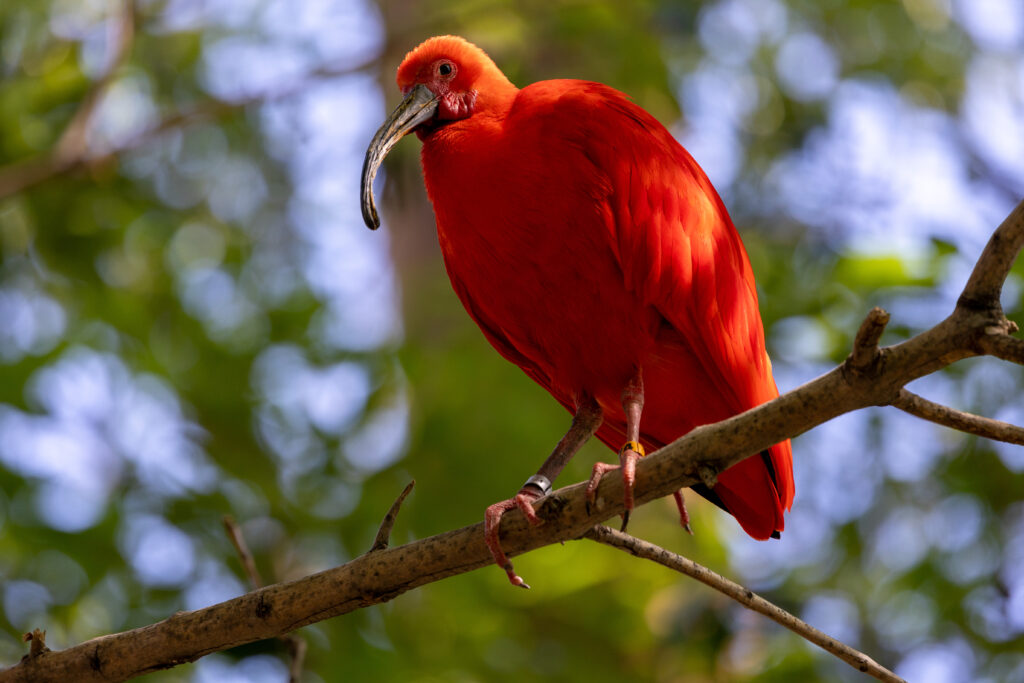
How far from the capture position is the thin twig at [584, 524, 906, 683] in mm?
2363

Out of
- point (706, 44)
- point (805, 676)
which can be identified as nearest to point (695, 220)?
point (805, 676)

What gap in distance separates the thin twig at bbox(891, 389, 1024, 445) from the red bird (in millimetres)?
784

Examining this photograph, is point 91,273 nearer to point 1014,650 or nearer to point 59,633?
point 59,633

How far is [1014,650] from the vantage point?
5.01 meters

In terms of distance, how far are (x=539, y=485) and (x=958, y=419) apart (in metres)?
1.24

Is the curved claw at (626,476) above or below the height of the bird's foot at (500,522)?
above

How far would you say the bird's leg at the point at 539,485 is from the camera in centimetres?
257

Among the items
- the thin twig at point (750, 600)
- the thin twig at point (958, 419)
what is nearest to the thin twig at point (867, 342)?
the thin twig at point (958, 419)

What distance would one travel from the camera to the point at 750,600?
2467 millimetres

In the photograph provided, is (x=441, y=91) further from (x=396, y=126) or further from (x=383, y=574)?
(x=383, y=574)

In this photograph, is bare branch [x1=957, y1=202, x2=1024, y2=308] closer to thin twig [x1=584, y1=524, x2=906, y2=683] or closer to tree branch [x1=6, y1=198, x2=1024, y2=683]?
tree branch [x1=6, y1=198, x2=1024, y2=683]

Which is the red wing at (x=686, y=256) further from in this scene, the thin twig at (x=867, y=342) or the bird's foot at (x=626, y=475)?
the thin twig at (x=867, y=342)

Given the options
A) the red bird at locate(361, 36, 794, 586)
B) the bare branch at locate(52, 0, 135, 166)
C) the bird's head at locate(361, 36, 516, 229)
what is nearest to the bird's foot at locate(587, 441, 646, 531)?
the red bird at locate(361, 36, 794, 586)

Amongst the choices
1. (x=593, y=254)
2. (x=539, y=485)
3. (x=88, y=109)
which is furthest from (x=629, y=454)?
(x=88, y=109)
